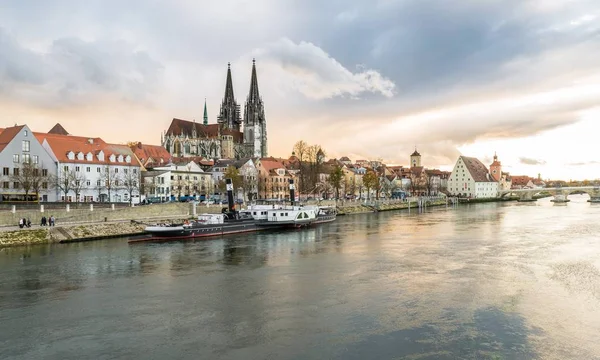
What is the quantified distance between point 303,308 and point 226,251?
17.5 m

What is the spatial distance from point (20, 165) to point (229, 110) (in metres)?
100

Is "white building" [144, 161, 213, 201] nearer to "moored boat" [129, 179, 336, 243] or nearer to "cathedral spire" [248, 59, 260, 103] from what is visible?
"moored boat" [129, 179, 336, 243]

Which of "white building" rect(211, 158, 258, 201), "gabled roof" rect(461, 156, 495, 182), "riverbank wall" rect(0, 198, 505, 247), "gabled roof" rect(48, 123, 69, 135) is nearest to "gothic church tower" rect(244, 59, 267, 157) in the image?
"white building" rect(211, 158, 258, 201)

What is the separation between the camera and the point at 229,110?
15288cm

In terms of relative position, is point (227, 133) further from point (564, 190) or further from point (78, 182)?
point (564, 190)

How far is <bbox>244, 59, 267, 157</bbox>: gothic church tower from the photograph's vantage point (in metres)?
145

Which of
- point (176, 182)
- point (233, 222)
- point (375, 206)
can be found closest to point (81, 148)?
point (176, 182)

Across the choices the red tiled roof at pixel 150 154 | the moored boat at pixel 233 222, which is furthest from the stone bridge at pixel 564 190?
the red tiled roof at pixel 150 154

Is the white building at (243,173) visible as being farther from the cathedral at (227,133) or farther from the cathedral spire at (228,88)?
the cathedral spire at (228,88)

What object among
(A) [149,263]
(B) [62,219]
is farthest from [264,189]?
(A) [149,263]

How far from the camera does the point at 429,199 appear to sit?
123 metres

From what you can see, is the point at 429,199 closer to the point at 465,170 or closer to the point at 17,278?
the point at 465,170

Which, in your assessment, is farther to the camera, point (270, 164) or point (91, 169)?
point (270, 164)

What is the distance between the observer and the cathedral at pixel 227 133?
128 m
